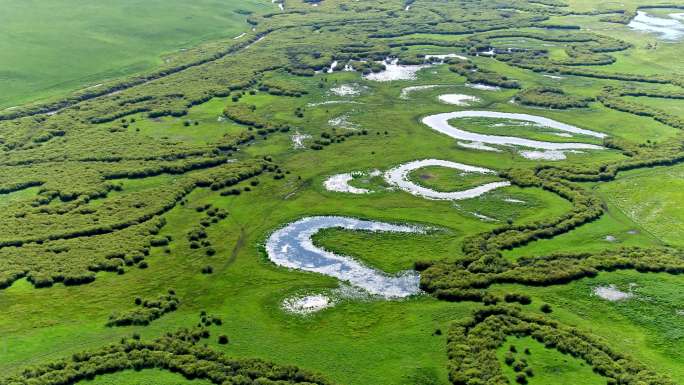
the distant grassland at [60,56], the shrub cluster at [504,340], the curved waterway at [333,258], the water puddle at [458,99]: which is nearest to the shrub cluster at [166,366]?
the shrub cluster at [504,340]

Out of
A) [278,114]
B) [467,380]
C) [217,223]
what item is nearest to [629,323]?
[467,380]

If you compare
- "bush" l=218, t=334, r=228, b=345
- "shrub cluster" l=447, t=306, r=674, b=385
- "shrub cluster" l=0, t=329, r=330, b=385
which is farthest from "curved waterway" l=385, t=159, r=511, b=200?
"shrub cluster" l=0, t=329, r=330, b=385

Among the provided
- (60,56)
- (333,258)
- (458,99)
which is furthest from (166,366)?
(60,56)

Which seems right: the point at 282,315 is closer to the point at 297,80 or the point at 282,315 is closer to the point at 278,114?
the point at 278,114

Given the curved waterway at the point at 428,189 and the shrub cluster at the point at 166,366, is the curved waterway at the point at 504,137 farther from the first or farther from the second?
the shrub cluster at the point at 166,366

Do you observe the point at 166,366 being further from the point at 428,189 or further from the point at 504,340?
the point at 428,189

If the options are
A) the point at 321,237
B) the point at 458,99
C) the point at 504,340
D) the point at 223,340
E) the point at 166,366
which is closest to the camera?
the point at 166,366

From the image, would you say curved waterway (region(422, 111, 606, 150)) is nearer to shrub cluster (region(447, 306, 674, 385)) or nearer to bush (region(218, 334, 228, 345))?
shrub cluster (region(447, 306, 674, 385))
